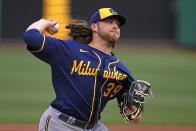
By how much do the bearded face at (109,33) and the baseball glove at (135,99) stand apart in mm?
418

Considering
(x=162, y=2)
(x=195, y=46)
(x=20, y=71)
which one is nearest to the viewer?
(x=20, y=71)

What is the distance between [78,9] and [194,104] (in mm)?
11546

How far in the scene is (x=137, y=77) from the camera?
1130 centimetres

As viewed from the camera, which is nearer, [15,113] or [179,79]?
[15,113]


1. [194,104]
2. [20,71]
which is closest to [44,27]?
[194,104]

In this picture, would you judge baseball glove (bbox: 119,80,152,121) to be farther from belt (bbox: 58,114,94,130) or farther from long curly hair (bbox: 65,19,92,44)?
long curly hair (bbox: 65,19,92,44)

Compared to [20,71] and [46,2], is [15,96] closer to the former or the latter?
[20,71]

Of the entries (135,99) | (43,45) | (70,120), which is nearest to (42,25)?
(43,45)

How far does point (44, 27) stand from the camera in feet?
11.7

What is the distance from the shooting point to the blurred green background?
7.71m

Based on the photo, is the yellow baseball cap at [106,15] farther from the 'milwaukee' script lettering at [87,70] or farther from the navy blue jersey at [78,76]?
the 'milwaukee' script lettering at [87,70]

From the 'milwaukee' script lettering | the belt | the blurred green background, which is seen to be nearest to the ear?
the 'milwaukee' script lettering

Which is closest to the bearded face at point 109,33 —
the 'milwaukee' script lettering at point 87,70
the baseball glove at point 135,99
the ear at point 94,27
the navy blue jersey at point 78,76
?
the ear at point 94,27

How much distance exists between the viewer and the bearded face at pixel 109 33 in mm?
3656
